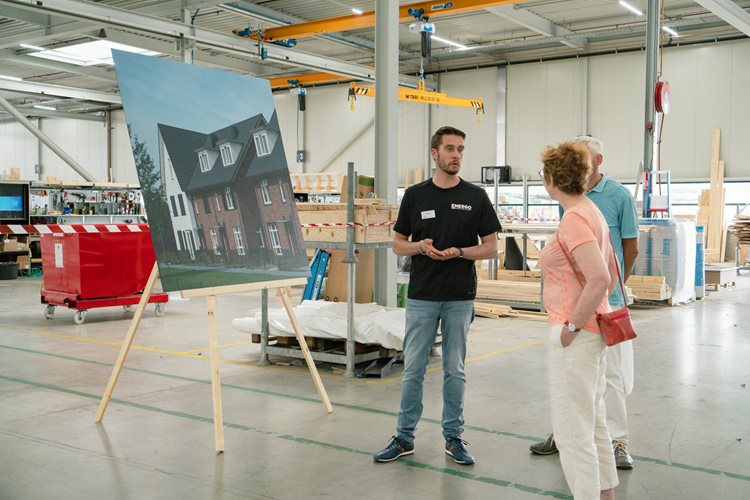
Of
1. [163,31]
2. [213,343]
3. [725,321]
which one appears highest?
[163,31]

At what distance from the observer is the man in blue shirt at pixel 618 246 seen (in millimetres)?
4129

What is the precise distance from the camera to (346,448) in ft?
15.2

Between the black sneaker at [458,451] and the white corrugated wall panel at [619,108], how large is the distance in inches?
685

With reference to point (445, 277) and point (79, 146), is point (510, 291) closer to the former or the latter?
point (445, 277)

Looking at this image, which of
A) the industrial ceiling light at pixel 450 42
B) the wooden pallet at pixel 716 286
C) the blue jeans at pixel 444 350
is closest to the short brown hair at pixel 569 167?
the blue jeans at pixel 444 350

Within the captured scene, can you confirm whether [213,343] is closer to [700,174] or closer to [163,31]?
[163,31]

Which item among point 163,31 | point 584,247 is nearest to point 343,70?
point 163,31

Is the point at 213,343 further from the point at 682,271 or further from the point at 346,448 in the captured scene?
the point at 682,271

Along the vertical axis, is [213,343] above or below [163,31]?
below

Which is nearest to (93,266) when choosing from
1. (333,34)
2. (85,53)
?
(85,53)

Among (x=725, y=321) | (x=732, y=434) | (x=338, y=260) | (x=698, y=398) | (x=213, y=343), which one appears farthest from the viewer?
(x=725, y=321)

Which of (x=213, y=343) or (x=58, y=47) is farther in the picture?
(x=58, y=47)

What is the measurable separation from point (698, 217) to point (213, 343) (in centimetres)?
1761

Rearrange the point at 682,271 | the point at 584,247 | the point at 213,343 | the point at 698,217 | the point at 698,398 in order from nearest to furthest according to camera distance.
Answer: the point at 584,247
the point at 213,343
the point at 698,398
the point at 682,271
the point at 698,217
